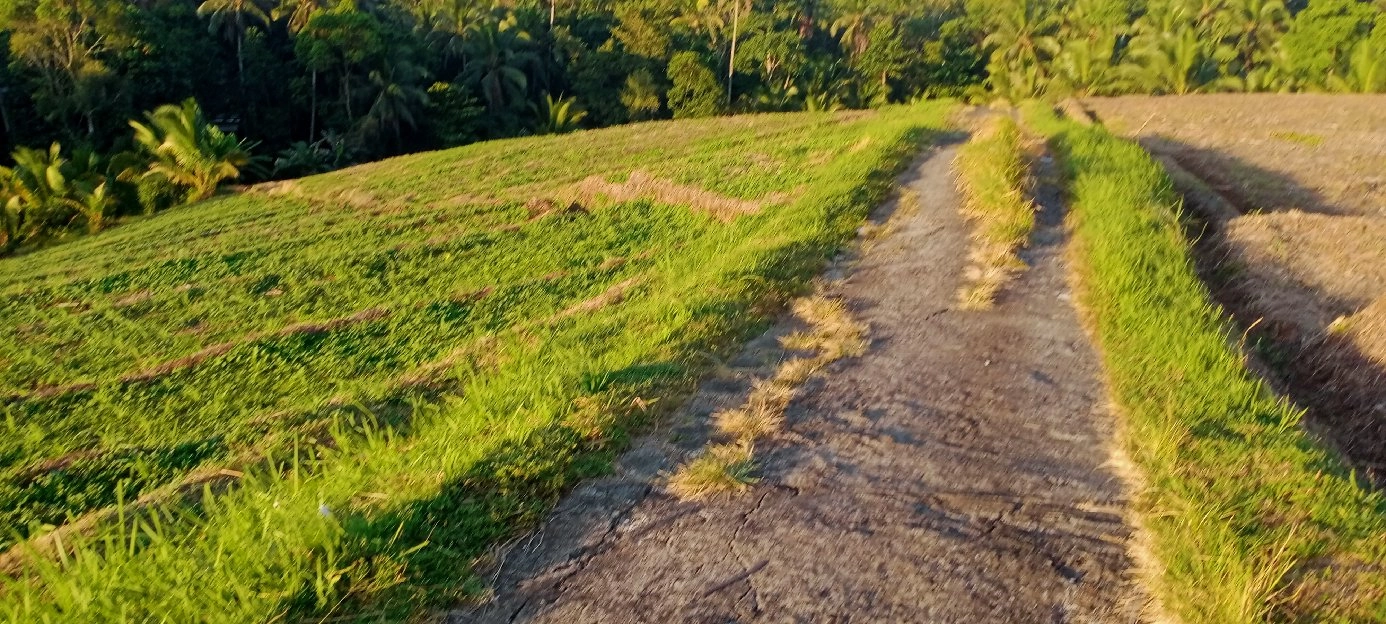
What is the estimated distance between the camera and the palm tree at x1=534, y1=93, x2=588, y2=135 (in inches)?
1145

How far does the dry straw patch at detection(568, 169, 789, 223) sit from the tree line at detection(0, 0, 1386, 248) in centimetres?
1123

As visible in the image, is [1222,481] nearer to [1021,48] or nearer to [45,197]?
[45,197]

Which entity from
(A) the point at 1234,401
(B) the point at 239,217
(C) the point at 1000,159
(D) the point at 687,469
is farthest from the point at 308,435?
(B) the point at 239,217

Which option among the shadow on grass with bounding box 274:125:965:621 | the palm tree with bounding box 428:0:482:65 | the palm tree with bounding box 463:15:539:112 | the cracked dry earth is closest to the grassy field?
the shadow on grass with bounding box 274:125:965:621

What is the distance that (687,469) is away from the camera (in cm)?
322

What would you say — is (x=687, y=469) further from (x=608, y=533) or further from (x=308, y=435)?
(x=308, y=435)

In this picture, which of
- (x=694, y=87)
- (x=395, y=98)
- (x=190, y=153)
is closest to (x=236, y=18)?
(x=395, y=98)

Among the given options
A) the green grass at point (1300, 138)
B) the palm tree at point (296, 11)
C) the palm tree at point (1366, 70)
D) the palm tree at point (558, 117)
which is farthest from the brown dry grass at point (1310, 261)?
the palm tree at point (296, 11)

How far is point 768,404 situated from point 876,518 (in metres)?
0.96

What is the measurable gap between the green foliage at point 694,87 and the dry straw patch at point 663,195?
17.7m

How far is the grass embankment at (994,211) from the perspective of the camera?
577 centimetres

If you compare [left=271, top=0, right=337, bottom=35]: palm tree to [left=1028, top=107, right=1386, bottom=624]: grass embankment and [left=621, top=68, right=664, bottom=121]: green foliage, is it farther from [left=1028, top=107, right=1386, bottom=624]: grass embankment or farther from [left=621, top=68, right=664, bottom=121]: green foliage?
[left=1028, top=107, right=1386, bottom=624]: grass embankment

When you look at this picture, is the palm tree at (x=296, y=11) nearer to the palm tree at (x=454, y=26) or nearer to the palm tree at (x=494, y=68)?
the palm tree at (x=454, y=26)

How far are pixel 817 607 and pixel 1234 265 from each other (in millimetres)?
5987
